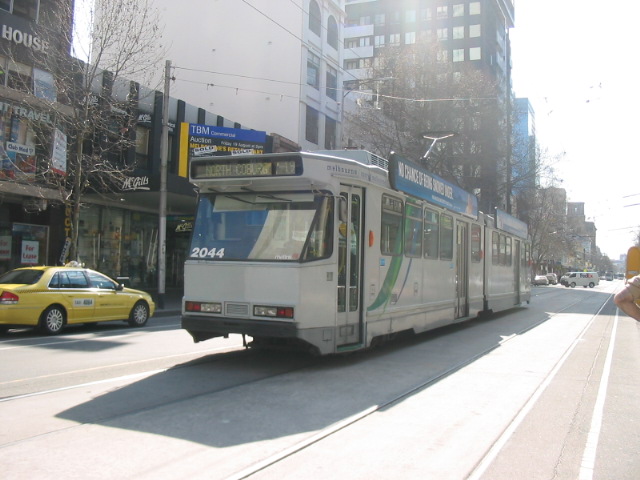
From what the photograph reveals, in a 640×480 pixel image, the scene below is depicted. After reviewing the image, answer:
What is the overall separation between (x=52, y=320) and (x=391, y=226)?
A: 26.4 ft

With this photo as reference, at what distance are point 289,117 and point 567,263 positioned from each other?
345 feet

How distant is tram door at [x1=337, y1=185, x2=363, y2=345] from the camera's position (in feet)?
27.9

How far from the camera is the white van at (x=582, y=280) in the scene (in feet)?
212

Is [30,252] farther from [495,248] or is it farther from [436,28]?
[436,28]

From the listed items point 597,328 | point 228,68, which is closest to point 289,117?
point 228,68

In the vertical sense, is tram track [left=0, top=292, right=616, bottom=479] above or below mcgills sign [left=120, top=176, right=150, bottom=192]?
below

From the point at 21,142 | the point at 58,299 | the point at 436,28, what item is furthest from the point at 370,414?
the point at 436,28

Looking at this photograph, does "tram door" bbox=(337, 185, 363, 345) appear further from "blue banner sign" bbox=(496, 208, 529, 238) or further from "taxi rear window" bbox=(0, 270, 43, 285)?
"blue banner sign" bbox=(496, 208, 529, 238)

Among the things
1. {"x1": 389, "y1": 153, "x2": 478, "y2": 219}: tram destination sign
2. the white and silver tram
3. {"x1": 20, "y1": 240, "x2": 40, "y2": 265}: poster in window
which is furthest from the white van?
the white and silver tram

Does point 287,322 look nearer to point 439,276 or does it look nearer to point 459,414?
point 459,414

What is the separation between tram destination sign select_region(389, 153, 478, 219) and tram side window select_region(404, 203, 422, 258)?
30 cm

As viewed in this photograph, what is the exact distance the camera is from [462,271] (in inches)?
568

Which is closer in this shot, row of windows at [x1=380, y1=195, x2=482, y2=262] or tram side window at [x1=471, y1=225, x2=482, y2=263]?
row of windows at [x1=380, y1=195, x2=482, y2=262]

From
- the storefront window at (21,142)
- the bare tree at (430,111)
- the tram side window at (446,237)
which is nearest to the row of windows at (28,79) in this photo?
the storefront window at (21,142)
